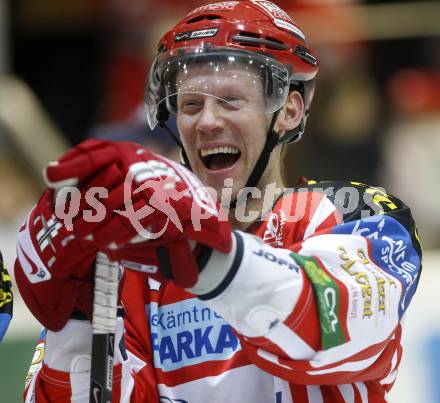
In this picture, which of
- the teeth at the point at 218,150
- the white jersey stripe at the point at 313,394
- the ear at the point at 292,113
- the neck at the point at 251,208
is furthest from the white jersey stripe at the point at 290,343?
the ear at the point at 292,113

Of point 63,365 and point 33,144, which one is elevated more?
point 63,365

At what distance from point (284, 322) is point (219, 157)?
806mm

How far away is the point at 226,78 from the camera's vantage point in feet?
8.52

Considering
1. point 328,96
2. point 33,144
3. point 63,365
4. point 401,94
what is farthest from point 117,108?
point 63,365

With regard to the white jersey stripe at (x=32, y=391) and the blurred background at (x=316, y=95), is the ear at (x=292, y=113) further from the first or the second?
the blurred background at (x=316, y=95)

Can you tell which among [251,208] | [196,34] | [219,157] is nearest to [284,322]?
[251,208]

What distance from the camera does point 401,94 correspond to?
6082mm

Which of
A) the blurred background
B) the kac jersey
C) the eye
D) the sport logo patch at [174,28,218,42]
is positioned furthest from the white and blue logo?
the blurred background

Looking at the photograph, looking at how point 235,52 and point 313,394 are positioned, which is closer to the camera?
point 313,394

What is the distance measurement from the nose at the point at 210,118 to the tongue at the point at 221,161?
0.11 m

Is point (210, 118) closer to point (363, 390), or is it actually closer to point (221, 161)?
point (221, 161)

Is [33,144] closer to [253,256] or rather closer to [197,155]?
[197,155]

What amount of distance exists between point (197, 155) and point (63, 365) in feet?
2.12

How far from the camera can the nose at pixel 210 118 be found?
2.60 meters
